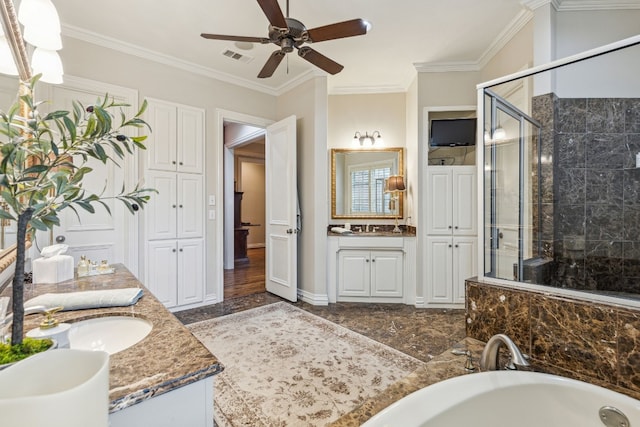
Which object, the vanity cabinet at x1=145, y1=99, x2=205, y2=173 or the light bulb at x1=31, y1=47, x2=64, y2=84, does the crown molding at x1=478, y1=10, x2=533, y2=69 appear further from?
the light bulb at x1=31, y1=47, x2=64, y2=84

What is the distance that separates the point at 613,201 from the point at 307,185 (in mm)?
2739

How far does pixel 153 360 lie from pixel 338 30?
2.07 metres

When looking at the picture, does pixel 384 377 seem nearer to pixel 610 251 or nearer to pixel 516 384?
pixel 516 384

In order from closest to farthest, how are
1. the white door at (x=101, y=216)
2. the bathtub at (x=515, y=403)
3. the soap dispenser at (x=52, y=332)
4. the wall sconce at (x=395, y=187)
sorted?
1. the soap dispenser at (x=52, y=332)
2. the bathtub at (x=515, y=403)
3. the white door at (x=101, y=216)
4. the wall sconce at (x=395, y=187)

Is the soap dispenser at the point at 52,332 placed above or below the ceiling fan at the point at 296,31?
below

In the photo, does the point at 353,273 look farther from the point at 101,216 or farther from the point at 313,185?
the point at 101,216

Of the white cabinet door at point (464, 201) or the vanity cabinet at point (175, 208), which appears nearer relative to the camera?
the vanity cabinet at point (175, 208)

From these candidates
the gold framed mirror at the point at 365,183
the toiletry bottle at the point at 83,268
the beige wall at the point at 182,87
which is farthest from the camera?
the gold framed mirror at the point at 365,183

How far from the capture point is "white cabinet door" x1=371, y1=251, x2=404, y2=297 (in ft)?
11.6

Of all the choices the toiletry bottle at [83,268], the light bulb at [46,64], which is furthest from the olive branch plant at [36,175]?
the toiletry bottle at [83,268]

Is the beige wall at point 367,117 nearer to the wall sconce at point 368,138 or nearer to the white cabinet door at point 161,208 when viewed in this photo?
the wall sconce at point 368,138

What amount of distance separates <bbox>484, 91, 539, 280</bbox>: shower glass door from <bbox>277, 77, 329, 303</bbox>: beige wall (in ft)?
6.24

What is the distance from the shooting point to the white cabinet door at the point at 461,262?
10.9 ft

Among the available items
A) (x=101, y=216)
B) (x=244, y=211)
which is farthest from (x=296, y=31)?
(x=244, y=211)
